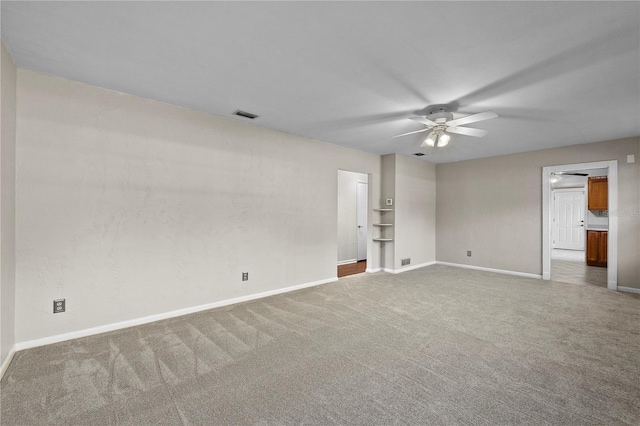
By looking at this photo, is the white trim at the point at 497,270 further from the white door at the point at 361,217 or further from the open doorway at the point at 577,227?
the white door at the point at 361,217

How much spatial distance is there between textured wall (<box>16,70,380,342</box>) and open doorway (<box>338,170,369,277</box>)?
2759 mm

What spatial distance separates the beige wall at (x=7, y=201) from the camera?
2.16m

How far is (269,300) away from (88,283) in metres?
2.06

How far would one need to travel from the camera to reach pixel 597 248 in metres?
6.88

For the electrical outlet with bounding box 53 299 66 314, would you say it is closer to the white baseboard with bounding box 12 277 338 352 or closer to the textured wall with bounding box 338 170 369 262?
the white baseboard with bounding box 12 277 338 352

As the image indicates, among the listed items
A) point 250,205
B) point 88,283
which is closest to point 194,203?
Result: point 250,205

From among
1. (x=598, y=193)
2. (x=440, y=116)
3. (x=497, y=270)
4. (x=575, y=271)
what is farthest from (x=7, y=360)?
(x=598, y=193)

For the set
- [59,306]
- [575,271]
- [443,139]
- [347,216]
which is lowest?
[575,271]

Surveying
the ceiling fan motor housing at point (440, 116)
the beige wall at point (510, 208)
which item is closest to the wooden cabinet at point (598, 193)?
the beige wall at point (510, 208)

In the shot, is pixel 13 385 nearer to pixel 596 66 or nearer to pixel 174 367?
pixel 174 367

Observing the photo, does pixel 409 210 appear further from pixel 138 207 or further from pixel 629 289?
pixel 138 207

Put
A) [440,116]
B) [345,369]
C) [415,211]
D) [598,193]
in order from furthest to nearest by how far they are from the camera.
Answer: [598,193] < [415,211] < [440,116] < [345,369]

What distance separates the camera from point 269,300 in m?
4.04

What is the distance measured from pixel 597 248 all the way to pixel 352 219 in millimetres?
5917
